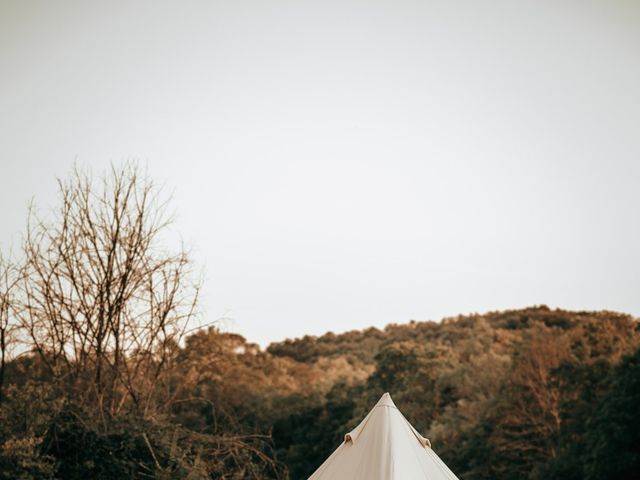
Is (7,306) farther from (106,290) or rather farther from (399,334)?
(399,334)

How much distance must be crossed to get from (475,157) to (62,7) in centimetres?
1086

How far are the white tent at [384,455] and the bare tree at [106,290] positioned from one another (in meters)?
2.12

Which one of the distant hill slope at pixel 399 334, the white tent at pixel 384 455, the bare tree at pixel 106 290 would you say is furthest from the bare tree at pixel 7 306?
the distant hill slope at pixel 399 334

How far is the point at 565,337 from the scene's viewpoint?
15.7 m

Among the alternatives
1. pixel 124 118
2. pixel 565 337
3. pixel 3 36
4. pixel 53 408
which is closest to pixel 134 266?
pixel 53 408

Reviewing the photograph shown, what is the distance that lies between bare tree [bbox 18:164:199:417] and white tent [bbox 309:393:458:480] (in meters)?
2.12

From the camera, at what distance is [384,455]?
4.84 metres

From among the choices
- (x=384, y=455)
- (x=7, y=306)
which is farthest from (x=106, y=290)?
(x=384, y=455)

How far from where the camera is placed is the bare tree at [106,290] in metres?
5.57

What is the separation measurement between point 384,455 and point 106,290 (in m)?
3.08

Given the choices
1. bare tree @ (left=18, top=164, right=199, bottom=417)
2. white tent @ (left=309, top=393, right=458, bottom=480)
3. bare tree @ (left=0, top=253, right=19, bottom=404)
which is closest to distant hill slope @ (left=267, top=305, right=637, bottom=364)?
white tent @ (left=309, top=393, right=458, bottom=480)

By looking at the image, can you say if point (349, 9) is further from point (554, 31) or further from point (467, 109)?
point (554, 31)

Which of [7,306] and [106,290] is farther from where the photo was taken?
[106,290]

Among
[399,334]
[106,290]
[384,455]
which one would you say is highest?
[399,334]
